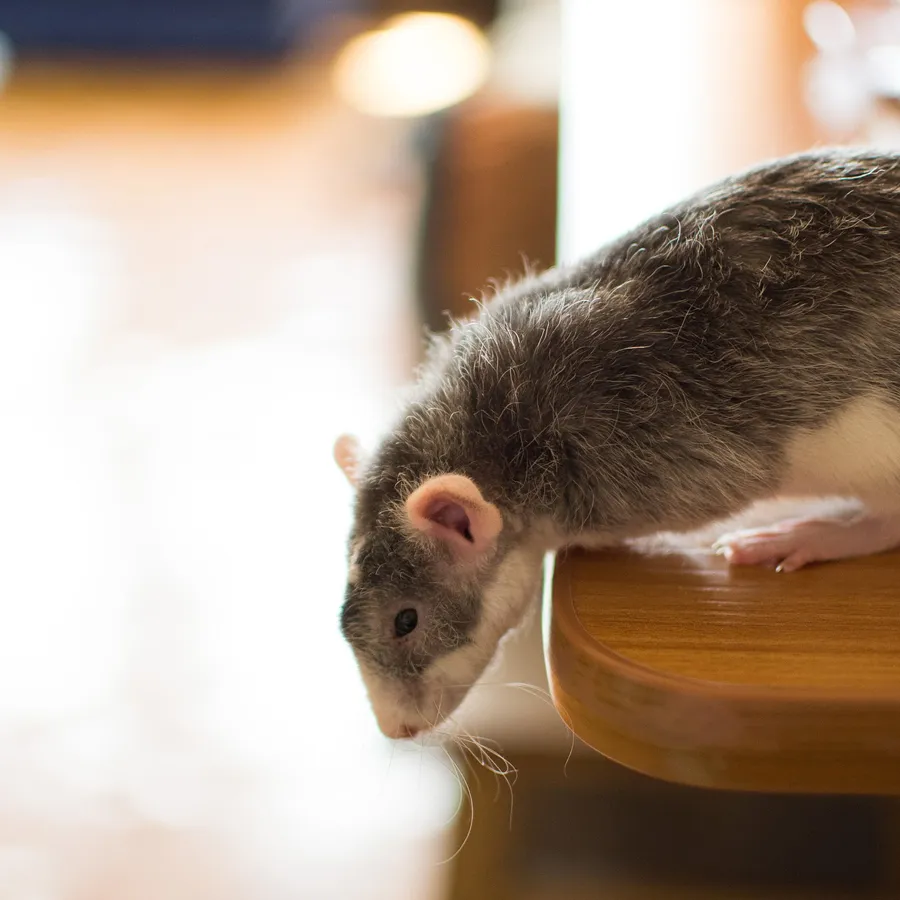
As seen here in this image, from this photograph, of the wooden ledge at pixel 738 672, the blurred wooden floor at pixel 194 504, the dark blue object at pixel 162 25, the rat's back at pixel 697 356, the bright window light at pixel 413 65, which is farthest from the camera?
the dark blue object at pixel 162 25

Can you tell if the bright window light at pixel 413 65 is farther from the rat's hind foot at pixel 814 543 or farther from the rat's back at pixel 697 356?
the rat's hind foot at pixel 814 543

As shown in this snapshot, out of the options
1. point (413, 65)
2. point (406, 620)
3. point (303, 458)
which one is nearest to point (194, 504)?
point (303, 458)

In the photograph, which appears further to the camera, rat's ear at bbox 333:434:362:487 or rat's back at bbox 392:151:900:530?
rat's ear at bbox 333:434:362:487

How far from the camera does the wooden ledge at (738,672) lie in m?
0.59

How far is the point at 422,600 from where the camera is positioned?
883mm

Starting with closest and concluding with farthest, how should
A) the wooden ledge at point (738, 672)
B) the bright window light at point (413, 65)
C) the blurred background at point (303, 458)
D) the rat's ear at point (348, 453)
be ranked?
1. the wooden ledge at point (738, 672)
2. the rat's ear at point (348, 453)
3. the blurred background at point (303, 458)
4. the bright window light at point (413, 65)

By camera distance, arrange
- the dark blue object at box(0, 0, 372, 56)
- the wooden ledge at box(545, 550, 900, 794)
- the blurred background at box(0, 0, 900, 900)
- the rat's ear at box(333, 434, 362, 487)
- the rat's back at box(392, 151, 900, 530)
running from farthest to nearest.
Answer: the dark blue object at box(0, 0, 372, 56)
the blurred background at box(0, 0, 900, 900)
the rat's ear at box(333, 434, 362, 487)
the rat's back at box(392, 151, 900, 530)
the wooden ledge at box(545, 550, 900, 794)

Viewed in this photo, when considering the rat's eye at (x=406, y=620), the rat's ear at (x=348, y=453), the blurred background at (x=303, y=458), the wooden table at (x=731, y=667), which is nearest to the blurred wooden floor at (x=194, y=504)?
the blurred background at (x=303, y=458)

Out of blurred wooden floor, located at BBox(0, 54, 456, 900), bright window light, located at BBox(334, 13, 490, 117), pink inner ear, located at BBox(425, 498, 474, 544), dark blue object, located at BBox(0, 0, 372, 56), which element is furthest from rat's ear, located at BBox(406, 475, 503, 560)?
dark blue object, located at BBox(0, 0, 372, 56)

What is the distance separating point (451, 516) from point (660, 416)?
0.58ft

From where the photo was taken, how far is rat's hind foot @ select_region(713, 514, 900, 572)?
80cm

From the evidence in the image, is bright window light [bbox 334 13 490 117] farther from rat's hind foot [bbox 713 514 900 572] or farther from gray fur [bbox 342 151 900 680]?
rat's hind foot [bbox 713 514 900 572]

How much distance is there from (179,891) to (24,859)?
25 centimetres

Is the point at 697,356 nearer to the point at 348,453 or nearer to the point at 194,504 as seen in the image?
the point at 348,453
